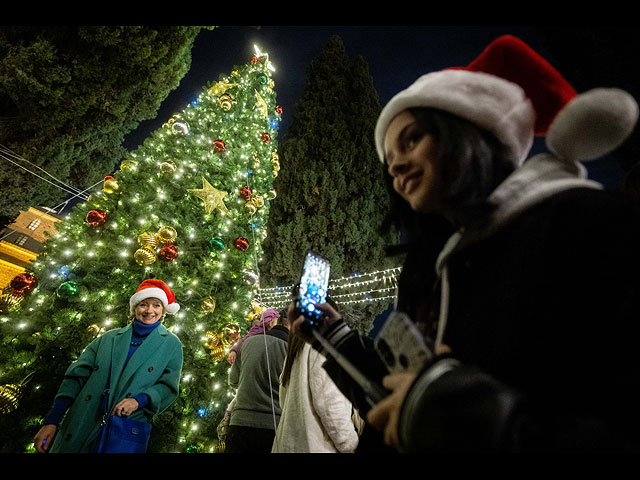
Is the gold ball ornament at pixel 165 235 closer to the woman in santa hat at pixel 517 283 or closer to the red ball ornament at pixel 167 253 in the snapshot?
the red ball ornament at pixel 167 253

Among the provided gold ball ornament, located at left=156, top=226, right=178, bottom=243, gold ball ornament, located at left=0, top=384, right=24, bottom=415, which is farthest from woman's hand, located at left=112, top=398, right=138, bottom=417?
gold ball ornament, located at left=156, top=226, right=178, bottom=243

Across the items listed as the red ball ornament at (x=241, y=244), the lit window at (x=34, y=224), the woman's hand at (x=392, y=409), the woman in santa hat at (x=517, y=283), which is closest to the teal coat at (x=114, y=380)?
the red ball ornament at (x=241, y=244)

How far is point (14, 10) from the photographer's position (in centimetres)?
158

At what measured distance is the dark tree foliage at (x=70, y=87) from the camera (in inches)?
249

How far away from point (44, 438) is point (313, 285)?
279cm

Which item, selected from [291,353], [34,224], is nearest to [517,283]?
[291,353]

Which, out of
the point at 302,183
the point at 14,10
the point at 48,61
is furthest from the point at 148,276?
the point at 302,183

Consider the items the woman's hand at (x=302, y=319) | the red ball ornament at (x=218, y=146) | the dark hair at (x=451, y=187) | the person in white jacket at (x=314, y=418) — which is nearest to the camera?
the dark hair at (x=451, y=187)

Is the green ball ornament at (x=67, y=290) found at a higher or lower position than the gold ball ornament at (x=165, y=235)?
lower

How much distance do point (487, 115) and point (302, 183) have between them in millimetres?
11355

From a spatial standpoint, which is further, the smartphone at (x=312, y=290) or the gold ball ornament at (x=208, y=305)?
the gold ball ornament at (x=208, y=305)

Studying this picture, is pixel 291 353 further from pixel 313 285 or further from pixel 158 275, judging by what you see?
pixel 158 275

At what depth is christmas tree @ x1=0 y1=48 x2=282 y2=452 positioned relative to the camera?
3.14 meters

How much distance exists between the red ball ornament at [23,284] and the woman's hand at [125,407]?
2.38 metres
